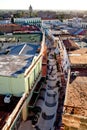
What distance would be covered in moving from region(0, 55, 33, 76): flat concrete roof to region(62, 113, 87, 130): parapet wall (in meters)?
9.68

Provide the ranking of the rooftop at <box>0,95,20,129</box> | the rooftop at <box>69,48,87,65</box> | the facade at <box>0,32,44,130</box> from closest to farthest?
the rooftop at <box>0,95,20,129</box> → the facade at <box>0,32,44,130</box> → the rooftop at <box>69,48,87,65</box>

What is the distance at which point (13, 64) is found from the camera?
26.9 meters

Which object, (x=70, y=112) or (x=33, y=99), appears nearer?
(x=70, y=112)

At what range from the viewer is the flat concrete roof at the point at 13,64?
2419 cm

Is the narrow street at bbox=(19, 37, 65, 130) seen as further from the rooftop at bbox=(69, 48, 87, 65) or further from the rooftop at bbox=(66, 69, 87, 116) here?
the rooftop at bbox=(69, 48, 87, 65)

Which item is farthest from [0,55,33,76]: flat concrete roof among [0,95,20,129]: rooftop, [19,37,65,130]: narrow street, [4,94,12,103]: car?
[19,37,65,130]: narrow street

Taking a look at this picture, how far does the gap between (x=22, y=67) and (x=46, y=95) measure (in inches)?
272

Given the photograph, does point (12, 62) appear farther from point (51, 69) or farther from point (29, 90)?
point (51, 69)

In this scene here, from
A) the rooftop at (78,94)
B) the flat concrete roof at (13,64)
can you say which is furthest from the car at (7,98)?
the rooftop at (78,94)

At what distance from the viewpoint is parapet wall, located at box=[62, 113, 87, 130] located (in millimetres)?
14873

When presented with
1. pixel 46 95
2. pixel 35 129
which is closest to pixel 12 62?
pixel 46 95

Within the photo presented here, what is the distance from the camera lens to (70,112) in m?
16.6

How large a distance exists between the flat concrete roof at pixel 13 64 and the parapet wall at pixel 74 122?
968 centimetres

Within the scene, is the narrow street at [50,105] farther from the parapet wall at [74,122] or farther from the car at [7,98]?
the parapet wall at [74,122]
